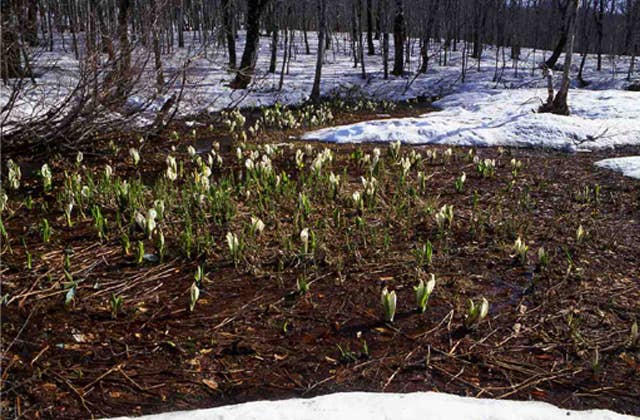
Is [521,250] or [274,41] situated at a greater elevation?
[274,41]

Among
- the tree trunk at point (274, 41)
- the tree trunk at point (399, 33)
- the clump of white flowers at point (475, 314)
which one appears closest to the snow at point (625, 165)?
the clump of white flowers at point (475, 314)

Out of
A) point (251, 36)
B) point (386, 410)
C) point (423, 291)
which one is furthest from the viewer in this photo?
point (251, 36)

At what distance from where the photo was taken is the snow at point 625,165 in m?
6.23

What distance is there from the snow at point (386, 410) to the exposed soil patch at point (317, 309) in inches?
4.4

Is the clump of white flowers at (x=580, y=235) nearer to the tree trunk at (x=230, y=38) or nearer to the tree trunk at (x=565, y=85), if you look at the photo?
the tree trunk at (x=565, y=85)

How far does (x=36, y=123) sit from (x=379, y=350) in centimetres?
509

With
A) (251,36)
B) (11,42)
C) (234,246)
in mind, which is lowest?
(234,246)

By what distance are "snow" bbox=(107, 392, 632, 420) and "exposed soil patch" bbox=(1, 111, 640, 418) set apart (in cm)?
11

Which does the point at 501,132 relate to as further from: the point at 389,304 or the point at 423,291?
the point at 389,304

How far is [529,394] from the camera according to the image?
2238 mm

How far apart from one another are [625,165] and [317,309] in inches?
221

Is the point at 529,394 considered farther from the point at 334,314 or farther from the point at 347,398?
the point at 334,314

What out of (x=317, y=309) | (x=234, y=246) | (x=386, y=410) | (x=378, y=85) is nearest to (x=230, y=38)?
(x=378, y=85)

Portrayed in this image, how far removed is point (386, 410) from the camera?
2.04m
